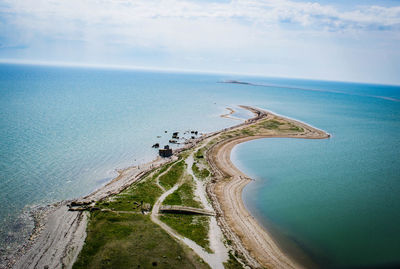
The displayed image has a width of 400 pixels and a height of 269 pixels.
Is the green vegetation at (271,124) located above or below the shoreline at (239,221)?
above

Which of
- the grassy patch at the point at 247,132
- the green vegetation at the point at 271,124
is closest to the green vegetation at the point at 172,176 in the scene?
the grassy patch at the point at 247,132

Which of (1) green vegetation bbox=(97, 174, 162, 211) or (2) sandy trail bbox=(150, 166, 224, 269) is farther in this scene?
(1) green vegetation bbox=(97, 174, 162, 211)

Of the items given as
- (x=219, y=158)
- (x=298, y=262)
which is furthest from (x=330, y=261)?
(x=219, y=158)

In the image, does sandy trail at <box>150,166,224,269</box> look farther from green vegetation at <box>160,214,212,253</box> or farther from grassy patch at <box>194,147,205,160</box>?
grassy patch at <box>194,147,205,160</box>

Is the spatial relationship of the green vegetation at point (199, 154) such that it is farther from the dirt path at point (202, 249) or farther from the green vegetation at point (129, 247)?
the green vegetation at point (129, 247)

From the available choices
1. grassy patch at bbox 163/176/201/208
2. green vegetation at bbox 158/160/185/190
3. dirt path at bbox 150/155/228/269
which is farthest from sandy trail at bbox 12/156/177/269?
grassy patch at bbox 163/176/201/208

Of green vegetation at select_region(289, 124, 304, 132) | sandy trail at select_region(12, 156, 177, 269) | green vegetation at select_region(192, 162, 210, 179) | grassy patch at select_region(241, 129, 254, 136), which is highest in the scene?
green vegetation at select_region(289, 124, 304, 132)

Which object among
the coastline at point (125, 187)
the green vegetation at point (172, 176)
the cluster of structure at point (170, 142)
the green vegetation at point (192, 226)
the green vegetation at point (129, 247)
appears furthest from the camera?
the cluster of structure at point (170, 142)
